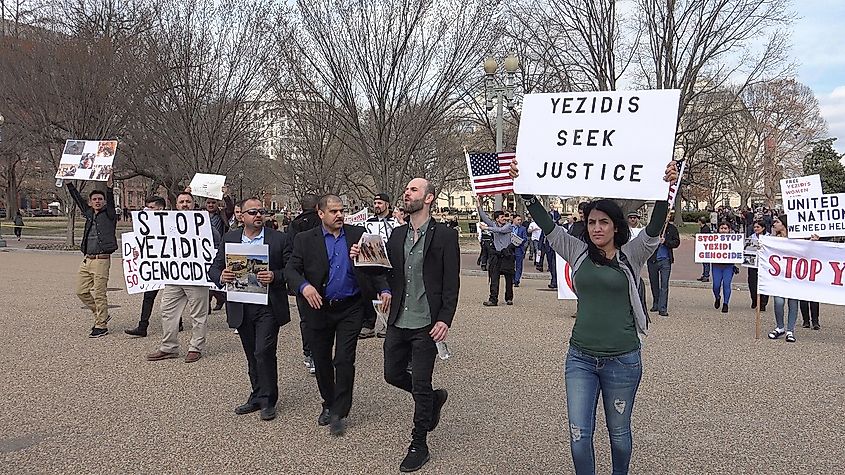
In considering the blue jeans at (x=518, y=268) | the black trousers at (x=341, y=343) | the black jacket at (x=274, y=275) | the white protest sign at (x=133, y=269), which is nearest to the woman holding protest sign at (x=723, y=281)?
the blue jeans at (x=518, y=268)

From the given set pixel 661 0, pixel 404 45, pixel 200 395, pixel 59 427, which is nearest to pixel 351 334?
pixel 200 395

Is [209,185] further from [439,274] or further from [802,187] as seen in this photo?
[802,187]

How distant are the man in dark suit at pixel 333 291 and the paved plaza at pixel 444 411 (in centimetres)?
38

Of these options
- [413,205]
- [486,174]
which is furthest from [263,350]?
[486,174]

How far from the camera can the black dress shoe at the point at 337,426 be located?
17.1ft

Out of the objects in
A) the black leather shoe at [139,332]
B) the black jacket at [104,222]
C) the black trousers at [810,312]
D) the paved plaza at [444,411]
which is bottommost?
the paved plaza at [444,411]

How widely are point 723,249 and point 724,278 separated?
0.54 metres

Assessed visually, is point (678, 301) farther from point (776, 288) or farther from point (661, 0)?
point (661, 0)

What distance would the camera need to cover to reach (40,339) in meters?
8.92

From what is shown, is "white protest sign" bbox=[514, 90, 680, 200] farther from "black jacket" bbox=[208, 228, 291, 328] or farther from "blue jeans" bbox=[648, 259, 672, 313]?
"blue jeans" bbox=[648, 259, 672, 313]

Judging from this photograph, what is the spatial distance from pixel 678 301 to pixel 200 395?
9.83 metres

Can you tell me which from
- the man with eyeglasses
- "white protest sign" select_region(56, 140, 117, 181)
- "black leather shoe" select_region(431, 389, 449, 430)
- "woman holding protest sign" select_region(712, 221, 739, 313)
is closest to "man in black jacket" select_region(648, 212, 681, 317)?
"woman holding protest sign" select_region(712, 221, 739, 313)

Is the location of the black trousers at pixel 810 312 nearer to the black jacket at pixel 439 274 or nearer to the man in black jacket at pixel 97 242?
the black jacket at pixel 439 274

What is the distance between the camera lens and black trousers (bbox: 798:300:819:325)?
10.0 m
